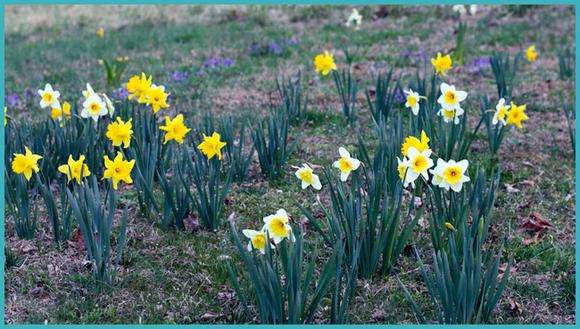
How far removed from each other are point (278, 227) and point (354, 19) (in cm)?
618

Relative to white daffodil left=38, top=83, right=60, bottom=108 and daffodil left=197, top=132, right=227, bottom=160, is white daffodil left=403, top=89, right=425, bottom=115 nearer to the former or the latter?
daffodil left=197, top=132, right=227, bottom=160

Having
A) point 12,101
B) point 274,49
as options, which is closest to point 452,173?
point 12,101

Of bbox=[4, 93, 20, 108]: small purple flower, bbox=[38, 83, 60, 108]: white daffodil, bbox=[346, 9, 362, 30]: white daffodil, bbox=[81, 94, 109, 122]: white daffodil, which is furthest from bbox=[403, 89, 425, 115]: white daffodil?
bbox=[346, 9, 362, 30]: white daffodil

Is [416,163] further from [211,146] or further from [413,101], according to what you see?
[413,101]

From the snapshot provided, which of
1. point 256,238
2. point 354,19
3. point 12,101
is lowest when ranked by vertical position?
point 12,101

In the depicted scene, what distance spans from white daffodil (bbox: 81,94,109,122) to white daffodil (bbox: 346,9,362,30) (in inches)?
188

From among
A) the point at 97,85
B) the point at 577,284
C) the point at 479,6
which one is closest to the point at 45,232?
the point at 577,284

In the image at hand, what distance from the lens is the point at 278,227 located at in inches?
103

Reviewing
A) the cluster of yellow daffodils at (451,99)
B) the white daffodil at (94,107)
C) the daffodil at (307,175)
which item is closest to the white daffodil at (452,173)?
the daffodil at (307,175)

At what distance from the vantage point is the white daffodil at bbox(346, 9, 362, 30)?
8.17 m

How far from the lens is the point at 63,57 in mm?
8258

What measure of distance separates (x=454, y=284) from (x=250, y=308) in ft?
2.65

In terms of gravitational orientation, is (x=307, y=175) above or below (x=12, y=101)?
above

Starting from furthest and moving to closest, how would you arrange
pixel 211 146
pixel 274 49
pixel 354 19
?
pixel 354 19 < pixel 274 49 < pixel 211 146
